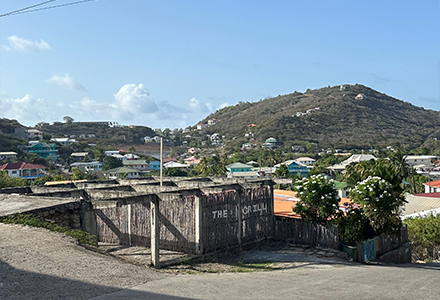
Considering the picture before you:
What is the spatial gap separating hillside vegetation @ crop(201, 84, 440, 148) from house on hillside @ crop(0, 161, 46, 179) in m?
72.2

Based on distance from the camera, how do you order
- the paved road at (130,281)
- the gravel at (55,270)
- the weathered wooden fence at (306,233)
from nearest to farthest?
the gravel at (55,270) → the paved road at (130,281) → the weathered wooden fence at (306,233)

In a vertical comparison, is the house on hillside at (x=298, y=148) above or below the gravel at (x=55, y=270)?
above

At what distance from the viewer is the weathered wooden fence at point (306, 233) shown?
14.7 meters

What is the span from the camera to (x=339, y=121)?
13150 cm

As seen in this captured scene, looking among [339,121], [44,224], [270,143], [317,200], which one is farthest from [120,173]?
[339,121]

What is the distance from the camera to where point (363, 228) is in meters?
15.9

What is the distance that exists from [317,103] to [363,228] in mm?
140106

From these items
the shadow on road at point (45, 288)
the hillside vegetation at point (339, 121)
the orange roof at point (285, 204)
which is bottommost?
the shadow on road at point (45, 288)

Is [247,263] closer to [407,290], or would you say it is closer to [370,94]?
[407,290]

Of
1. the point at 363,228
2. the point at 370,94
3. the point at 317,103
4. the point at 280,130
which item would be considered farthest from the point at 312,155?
the point at 363,228

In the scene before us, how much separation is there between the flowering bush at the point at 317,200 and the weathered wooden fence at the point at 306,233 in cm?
55

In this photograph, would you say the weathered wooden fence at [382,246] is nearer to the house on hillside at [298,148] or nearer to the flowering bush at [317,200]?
the flowering bush at [317,200]

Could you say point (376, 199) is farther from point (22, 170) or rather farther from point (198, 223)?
point (22, 170)

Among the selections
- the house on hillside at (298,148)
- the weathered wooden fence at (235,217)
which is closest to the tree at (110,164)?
the house on hillside at (298,148)
